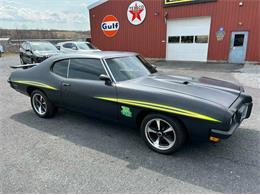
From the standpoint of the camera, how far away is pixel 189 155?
296 centimetres

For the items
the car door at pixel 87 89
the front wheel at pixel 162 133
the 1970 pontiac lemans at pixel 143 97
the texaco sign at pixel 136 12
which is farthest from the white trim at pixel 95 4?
the front wheel at pixel 162 133

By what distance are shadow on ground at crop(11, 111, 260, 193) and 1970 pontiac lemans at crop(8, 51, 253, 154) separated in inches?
10.9

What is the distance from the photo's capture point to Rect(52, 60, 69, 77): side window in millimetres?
3945

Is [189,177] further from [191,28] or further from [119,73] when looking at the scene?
[191,28]

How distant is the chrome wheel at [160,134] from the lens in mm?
2925

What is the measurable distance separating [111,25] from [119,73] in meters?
15.3

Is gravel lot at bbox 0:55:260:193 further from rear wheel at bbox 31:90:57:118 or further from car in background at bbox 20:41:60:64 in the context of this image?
car in background at bbox 20:41:60:64

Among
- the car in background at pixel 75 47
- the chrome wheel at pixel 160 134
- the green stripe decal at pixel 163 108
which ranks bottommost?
the chrome wheel at pixel 160 134

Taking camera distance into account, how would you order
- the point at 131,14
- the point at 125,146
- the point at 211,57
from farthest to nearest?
the point at 131,14 < the point at 211,57 < the point at 125,146

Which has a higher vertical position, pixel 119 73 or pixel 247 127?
pixel 119 73

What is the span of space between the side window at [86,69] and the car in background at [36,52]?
7637 millimetres

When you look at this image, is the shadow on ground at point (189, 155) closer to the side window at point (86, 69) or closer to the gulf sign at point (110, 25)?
the side window at point (86, 69)

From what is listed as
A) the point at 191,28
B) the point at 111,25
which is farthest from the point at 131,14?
the point at 191,28

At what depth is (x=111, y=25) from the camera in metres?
17.4
